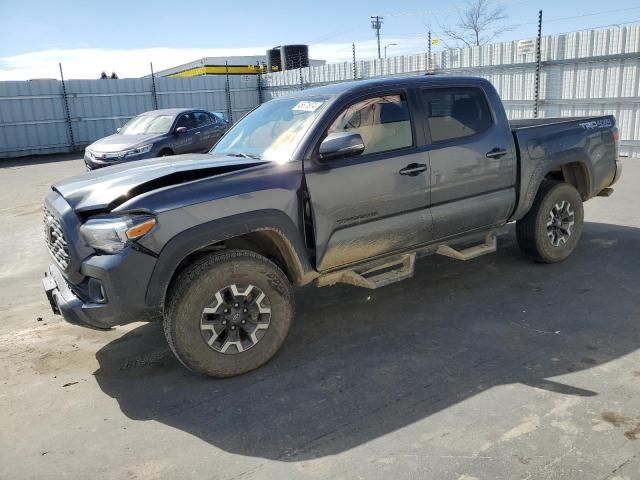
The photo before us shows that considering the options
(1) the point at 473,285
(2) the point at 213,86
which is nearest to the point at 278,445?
(1) the point at 473,285

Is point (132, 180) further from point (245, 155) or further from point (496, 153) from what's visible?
point (496, 153)

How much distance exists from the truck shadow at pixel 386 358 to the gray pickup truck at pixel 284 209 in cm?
35

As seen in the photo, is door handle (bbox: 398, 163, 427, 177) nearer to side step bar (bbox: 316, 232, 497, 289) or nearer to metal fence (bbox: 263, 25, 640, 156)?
side step bar (bbox: 316, 232, 497, 289)

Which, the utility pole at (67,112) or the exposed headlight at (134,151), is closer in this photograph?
the exposed headlight at (134,151)

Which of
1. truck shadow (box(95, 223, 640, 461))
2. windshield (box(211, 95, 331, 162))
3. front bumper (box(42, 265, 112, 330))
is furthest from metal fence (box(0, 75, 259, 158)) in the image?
front bumper (box(42, 265, 112, 330))

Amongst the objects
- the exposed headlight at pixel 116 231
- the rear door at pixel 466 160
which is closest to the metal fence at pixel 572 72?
the rear door at pixel 466 160

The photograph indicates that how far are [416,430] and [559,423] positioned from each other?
77 centimetres

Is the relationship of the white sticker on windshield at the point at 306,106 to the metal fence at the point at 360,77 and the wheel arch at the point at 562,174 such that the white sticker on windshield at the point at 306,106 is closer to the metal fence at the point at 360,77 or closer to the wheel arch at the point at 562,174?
the wheel arch at the point at 562,174

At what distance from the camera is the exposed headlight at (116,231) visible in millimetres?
3244

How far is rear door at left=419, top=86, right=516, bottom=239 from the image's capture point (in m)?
4.54

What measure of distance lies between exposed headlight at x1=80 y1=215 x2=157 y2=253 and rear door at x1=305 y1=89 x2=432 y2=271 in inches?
46.0

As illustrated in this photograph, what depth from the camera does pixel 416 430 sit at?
118 inches

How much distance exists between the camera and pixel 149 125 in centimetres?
1344

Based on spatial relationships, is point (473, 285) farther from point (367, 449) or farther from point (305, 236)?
point (367, 449)
